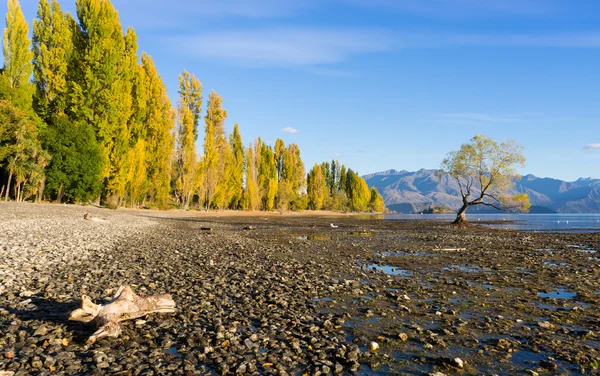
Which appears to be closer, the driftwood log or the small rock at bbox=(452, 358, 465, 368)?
the small rock at bbox=(452, 358, 465, 368)

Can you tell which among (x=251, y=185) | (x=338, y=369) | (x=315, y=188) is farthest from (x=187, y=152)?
(x=315, y=188)

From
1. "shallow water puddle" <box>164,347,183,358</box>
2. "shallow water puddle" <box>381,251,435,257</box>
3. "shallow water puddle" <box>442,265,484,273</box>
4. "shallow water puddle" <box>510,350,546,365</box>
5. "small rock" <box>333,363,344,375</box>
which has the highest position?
"shallow water puddle" <box>442,265,484,273</box>

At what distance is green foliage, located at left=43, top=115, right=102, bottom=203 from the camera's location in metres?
39.4

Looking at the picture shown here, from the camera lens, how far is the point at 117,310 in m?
6.14

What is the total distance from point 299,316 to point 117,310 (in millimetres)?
3351

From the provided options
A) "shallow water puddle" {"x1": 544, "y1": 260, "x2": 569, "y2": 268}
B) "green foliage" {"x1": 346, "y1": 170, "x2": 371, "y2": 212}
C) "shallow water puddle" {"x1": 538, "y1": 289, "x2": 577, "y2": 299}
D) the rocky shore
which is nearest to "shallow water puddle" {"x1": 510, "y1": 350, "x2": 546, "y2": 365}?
the rocky shore

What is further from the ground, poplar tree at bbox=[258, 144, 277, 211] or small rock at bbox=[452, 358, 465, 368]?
poplar tree at bbox=[258, 144, 277, 211]

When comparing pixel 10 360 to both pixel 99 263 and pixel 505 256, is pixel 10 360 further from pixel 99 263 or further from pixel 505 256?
pixel 505 256

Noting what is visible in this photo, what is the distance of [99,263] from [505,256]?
17.0m

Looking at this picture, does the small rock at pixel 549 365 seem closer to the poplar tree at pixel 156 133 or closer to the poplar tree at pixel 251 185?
the poplar tree at pixel 156 133

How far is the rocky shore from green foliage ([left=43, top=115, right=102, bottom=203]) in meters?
29.7

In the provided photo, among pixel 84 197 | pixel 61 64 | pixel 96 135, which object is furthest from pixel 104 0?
pixel 84 197

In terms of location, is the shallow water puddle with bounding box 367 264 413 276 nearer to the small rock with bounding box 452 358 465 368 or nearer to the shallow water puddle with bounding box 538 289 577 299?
the shallow water puddle with bounding box 538 289 577 299

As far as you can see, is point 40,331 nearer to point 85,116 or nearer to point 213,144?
point 85,116
